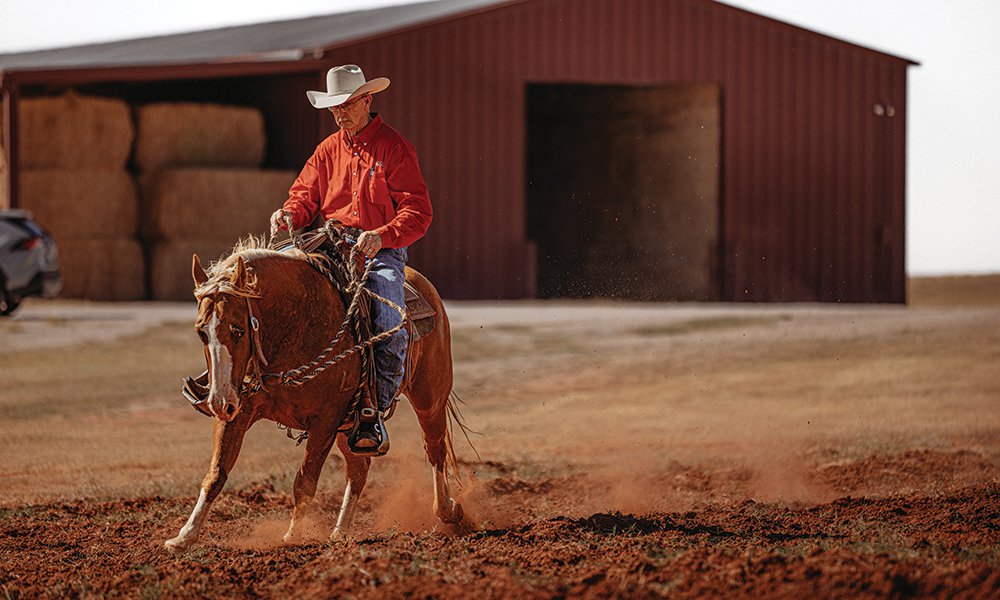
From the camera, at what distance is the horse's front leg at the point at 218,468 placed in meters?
5.85

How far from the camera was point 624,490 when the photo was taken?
8.75 m

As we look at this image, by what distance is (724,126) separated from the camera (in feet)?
71.7

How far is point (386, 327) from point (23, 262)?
12237 mm

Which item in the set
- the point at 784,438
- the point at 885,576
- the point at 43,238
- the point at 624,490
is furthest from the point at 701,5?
the point at 885,576

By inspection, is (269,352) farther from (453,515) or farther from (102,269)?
(102,269)

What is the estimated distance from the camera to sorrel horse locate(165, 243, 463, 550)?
5.62m

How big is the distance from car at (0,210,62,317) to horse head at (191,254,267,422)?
12.6 metres

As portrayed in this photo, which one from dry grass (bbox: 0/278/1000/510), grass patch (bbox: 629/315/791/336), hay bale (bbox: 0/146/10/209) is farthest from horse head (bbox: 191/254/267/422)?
hay bale (bbox: 0/146/10/209)

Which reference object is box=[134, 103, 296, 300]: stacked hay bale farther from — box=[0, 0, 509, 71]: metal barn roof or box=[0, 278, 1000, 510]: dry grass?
box=[0, 278, 1000, 510]: dry grass

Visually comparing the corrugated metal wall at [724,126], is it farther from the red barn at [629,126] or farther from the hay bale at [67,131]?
the hay bale at [67,131]

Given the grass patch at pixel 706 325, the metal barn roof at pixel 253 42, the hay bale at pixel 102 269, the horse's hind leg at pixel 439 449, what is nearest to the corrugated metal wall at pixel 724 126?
the metal barn roof at pixel 253 42

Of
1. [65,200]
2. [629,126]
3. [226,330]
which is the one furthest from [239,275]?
[629,126]

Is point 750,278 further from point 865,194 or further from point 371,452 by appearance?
point 371,452

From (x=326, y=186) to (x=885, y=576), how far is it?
3.11m
